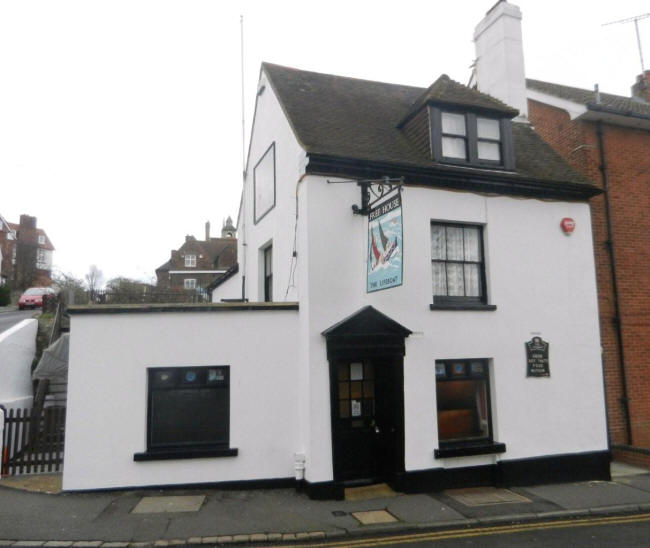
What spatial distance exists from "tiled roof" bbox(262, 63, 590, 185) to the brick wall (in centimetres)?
90

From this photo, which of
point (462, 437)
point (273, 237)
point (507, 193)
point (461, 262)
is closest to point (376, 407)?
point (462, 437)

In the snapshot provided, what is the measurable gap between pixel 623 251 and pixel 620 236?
1.29 ft

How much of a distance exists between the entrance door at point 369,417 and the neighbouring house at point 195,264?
4679 centimetres

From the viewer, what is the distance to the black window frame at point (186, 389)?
9.31 m

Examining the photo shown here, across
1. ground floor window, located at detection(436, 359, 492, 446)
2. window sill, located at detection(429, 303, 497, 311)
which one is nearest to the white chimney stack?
window sill, located at detection(429, 303, 497, 311)

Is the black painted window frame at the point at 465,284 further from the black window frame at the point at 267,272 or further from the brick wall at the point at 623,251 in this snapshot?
the black window frame at the point at 267,272

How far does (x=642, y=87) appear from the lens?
17797 mm

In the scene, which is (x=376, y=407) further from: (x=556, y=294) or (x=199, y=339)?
(x=556, y=294)

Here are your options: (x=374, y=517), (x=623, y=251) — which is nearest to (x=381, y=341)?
(x=374, y=517)

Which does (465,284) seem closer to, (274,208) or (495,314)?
(495,314)

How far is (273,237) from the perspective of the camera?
12055mm

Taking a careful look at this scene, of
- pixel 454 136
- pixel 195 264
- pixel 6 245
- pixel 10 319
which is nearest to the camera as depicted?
pixel 454 136

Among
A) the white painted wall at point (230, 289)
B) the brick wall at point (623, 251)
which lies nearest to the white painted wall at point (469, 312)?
the brick wall at point (623, 251)

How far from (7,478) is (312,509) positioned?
6120 mm
